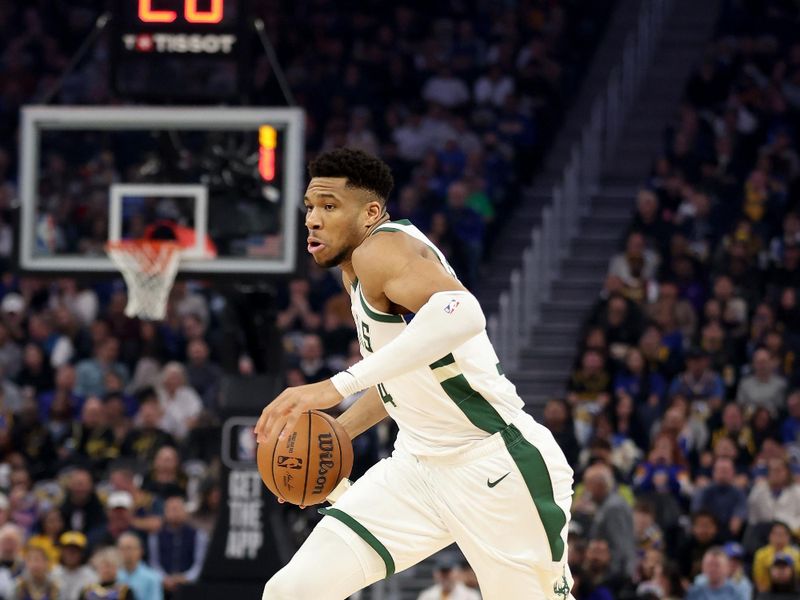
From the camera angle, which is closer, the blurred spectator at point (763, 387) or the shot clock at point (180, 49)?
the shot clock at point (180, 49)

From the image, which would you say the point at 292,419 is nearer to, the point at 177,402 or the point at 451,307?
the point at 451,307

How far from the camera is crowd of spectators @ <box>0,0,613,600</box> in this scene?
40.3 ft

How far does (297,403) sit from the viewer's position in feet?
16.8

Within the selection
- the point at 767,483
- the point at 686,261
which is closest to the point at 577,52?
the point at 686,261

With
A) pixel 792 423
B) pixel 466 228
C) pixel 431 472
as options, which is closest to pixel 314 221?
pixel 431 472

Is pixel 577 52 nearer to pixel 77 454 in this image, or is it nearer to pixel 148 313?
pixel 77 454

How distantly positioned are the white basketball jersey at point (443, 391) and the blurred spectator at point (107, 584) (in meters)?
6.03

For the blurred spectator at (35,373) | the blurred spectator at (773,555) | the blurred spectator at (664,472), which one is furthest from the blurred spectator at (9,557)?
the blurred spectator at (773,555)

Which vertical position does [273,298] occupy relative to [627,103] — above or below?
below

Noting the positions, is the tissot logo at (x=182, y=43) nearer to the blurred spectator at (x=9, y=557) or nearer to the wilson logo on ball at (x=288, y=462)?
the blurred spectator at (x=9, y=557)

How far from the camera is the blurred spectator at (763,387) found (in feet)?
44.2

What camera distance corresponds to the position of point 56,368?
1487cm

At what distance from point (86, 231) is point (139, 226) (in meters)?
2.75

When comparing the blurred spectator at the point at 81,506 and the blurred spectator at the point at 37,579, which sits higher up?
the blurred spectator at the point at 81,506
